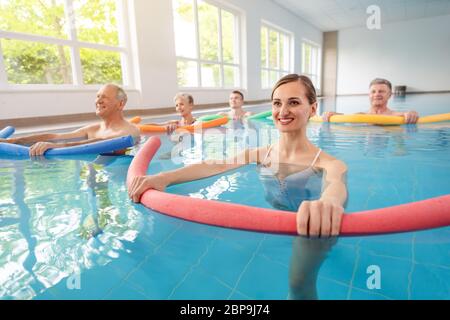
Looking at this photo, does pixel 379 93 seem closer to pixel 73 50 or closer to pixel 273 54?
pixel 73 50

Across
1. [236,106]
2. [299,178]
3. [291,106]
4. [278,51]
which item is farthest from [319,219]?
[278,51]

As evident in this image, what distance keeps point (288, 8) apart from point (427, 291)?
17.2 metres

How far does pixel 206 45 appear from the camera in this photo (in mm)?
11844

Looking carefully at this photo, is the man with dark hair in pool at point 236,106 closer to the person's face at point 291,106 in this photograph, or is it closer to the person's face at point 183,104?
the person's face at point 183,104

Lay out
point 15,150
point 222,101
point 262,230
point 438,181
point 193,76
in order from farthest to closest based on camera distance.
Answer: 1. point 222,101
2. point 193,76
3. point 15,150
4. point 438,181
5. point 262,230

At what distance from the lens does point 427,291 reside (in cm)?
111

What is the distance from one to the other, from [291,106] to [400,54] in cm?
2263

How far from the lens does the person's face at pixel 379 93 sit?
17.5 ft

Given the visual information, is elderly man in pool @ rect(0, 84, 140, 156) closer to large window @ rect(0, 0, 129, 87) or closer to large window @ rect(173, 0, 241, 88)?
large window @ rect(0, 0, 129, 87)

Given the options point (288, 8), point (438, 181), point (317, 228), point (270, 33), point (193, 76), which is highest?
point (288, 8)

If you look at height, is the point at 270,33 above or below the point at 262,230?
above

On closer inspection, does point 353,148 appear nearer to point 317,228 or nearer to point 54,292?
point 317,228
